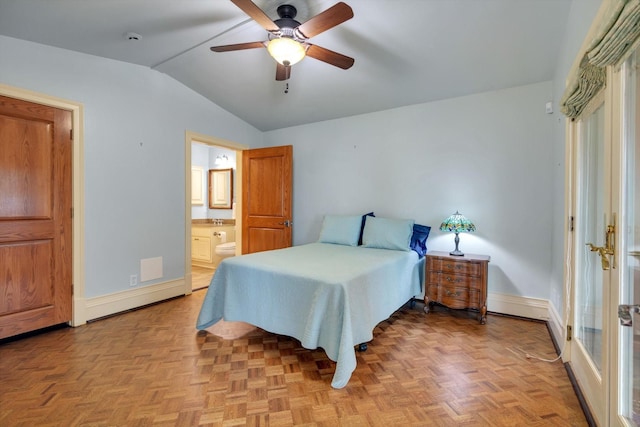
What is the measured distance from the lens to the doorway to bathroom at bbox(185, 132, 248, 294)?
5.20 metres

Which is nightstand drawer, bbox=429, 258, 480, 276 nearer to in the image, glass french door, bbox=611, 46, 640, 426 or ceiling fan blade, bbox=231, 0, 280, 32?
glass french door, bbox=611, 46, 640, 426

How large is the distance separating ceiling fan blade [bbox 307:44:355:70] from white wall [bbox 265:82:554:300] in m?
1.57

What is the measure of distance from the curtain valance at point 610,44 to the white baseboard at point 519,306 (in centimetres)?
210

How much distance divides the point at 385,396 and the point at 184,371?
1.35m

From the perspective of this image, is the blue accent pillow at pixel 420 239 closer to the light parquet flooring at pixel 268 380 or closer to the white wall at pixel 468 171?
the white wall at pixel 468 171

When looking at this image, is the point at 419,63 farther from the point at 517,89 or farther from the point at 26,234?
the point at 26,234

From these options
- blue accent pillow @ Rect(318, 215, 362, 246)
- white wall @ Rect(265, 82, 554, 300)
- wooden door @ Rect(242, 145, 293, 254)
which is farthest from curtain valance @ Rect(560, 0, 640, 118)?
wooden door @ Rect(242, 145, 293, 254)

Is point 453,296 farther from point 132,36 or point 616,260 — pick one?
A: point 132,36

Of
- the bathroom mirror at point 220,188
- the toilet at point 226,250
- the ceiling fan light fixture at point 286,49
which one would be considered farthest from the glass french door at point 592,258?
the bathroom mirror at point 220,188

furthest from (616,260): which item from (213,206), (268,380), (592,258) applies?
(213,206)

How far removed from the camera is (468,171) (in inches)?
133

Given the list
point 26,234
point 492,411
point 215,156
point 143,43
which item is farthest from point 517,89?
point 215,156

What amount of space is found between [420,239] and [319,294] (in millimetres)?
1809

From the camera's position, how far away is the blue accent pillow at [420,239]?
11.3ft
